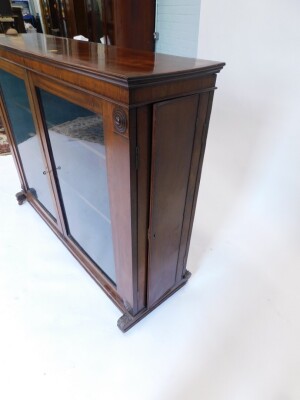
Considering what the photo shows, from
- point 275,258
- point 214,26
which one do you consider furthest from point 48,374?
point 214,26

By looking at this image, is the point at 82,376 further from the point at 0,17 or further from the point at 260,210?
the point at 0,17

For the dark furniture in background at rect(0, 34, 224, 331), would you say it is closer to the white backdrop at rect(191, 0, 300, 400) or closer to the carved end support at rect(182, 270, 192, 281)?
the carved end support at rect(182, 270, 192, 281)

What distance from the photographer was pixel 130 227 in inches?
33.4

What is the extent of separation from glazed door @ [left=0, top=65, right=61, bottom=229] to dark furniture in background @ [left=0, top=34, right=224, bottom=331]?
1 cm

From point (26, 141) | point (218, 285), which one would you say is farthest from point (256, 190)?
point (26, 141)

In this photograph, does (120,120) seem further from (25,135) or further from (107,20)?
(107,20)

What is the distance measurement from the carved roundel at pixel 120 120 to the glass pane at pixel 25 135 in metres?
0.75

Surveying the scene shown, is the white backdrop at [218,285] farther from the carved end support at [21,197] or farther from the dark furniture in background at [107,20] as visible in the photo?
the dark furniture in background at [107,20]

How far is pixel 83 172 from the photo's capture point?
3.62 feet

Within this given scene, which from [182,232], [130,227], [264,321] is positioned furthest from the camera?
[264,321]

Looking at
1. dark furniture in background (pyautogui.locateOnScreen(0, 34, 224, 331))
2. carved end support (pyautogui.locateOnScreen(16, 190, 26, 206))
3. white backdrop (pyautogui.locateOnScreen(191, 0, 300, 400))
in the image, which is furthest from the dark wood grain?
carved end support (pyautogui.locateOnScreen(16, 190, 26, 206))

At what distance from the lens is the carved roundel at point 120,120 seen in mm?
653

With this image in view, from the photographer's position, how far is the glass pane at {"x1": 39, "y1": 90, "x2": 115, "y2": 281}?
94 cm

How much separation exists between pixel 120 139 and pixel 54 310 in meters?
0.98
